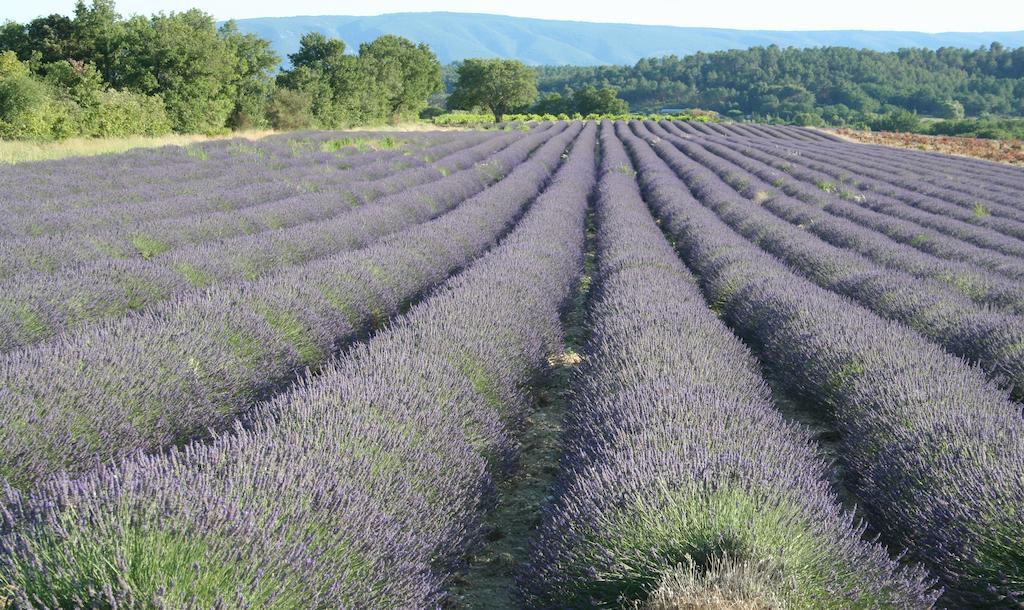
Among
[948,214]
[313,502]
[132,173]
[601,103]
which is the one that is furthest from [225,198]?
[601,103]

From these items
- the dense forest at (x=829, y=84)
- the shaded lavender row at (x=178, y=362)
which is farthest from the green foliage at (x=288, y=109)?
the dense forest at (x=829, y=84)

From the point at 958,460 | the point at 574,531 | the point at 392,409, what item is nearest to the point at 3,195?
the point at 392,409

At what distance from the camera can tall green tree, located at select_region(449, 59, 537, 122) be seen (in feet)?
181

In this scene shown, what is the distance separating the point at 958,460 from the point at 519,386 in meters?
2.04

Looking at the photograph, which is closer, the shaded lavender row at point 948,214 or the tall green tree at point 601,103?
the shaded lavender row at point 948,214

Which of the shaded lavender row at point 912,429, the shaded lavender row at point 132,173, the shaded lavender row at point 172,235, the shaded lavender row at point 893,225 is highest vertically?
the shaded lavender row at point 132,173

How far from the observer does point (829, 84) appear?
74.1 m

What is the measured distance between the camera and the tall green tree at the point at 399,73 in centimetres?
4050

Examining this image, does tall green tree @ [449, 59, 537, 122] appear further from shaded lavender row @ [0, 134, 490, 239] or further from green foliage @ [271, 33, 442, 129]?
shaded lavender row @ [0, 134, 490, 239]

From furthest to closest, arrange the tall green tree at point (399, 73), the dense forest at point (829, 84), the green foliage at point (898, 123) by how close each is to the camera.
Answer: the dense forest at point (829, 84)
the green foliage at point (898, 123)
the tall green tree at point (399, 73)

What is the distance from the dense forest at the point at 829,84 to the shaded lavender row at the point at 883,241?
52.7 meters

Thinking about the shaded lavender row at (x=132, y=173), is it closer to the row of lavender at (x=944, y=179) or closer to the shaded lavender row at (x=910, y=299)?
the shaded lavender row at (x=910, y=299)

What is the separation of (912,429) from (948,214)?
33.3ft

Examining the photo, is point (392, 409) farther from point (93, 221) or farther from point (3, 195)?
point (3, 195)
